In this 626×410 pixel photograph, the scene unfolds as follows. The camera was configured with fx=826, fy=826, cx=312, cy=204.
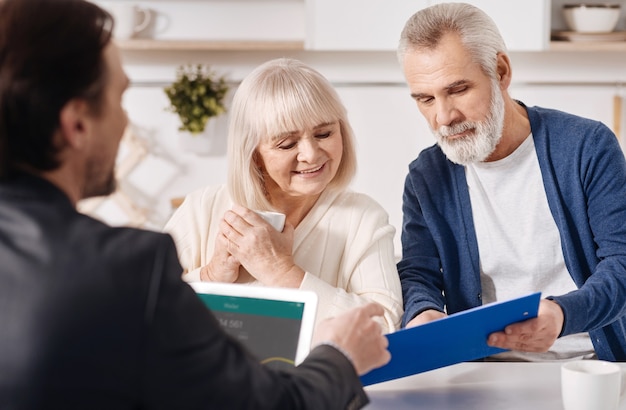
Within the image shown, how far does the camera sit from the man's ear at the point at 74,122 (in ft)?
2.58

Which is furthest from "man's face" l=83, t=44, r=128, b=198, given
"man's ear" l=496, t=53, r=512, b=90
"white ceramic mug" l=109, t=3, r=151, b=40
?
→ "white ceramic mug" l=109, t=3, r=151, b=40

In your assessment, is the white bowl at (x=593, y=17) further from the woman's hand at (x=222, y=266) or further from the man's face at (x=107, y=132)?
the man's face at (x=107, y=132)

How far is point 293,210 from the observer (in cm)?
176

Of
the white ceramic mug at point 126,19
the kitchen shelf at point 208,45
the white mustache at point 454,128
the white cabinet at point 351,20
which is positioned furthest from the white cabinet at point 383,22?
Answer: the white mustache at point 454,128

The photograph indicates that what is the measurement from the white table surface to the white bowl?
6.23 feet

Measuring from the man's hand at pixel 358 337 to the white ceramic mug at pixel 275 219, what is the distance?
557 millimetres

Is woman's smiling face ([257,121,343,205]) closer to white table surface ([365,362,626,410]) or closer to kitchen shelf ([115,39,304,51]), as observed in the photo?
white table surface ([365,362,626,410])

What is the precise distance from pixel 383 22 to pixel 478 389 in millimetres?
1948

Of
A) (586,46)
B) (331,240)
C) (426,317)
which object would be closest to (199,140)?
(586,46)

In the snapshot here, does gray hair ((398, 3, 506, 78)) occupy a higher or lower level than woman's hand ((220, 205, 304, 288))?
higher

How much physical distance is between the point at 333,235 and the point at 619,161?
1.96 ft

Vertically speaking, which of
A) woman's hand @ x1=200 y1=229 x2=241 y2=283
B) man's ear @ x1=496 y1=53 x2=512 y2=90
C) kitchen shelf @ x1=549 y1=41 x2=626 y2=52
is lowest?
woman's hand @ x1=200 y1=229 x2=241 y2=283

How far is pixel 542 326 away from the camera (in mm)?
1369

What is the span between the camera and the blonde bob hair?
1.63 m
